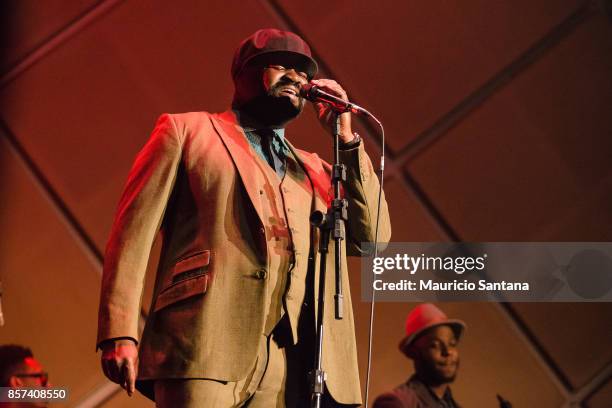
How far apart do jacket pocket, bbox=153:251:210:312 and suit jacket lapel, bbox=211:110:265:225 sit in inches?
6.2

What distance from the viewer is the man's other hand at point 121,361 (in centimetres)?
153

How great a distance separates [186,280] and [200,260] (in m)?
0.05

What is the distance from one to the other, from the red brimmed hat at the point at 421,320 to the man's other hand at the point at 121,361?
4.59 ft

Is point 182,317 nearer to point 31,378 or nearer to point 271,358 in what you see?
point 271,358

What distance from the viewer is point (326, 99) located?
1.78 metres

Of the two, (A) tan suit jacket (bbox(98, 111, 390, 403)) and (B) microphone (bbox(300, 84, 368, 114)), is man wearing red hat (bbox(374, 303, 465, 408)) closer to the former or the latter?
(A) tan suit jacket (bbox(98, 111, 390, 403))

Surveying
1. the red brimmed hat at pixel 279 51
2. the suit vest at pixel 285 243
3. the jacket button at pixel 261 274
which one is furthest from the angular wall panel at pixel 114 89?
the jacket button at pixel 261 274

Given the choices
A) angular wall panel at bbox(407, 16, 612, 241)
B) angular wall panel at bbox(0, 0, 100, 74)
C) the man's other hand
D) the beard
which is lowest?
the man's other hand

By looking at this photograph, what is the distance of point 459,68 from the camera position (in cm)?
303

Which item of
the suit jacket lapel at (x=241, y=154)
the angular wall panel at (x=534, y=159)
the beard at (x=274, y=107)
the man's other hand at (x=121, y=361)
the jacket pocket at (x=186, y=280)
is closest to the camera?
the man's other hand at (x=121, y=361)

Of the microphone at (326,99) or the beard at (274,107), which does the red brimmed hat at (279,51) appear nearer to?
the beard at (274,107)

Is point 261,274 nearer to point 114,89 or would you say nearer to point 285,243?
point 285,243

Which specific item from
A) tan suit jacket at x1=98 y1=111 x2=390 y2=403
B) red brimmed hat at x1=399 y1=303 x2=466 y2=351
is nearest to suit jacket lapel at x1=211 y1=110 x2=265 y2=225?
tan suit jacket at x1=98 y1=111 x2=390 y2=403

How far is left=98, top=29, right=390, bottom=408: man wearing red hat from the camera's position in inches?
63.5
